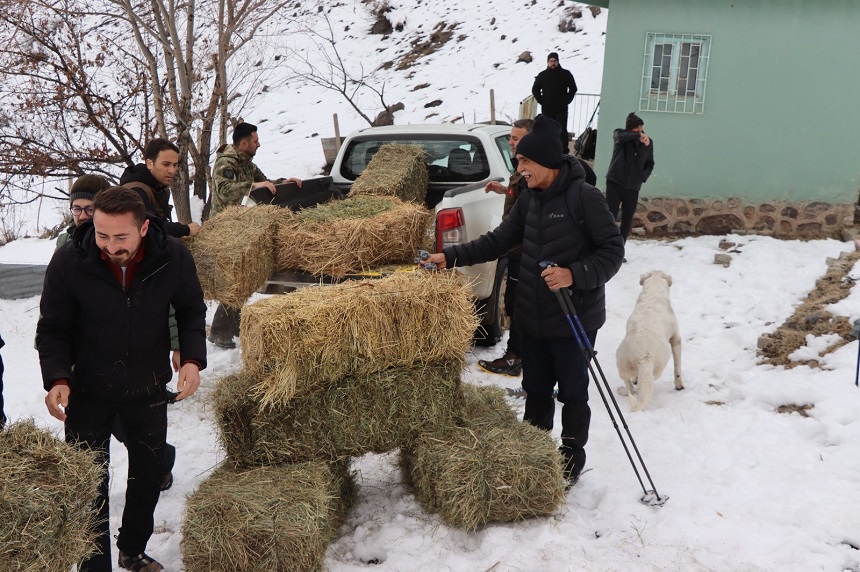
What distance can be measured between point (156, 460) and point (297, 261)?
7.92ft

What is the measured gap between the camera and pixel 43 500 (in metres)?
2.38

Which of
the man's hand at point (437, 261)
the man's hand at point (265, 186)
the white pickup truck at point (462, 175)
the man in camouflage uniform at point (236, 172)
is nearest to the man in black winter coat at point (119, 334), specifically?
the man's hand at point (437, 261)

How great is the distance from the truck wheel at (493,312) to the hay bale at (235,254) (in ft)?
6.70

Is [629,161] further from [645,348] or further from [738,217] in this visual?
[645,348]

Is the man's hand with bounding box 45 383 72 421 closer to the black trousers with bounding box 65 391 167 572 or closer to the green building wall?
the black trousers with bounding box 65 391 167 572

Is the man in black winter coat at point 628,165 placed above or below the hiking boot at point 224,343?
above

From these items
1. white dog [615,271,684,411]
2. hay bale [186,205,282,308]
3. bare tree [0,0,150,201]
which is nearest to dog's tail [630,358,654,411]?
white dog [615,271,684,411]

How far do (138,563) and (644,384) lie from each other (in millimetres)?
3659

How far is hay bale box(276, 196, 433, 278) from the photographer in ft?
17.7

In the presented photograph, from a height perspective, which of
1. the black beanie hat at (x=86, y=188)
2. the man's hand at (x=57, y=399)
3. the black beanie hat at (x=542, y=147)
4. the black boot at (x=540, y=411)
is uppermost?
the black beanie hat at (x=542, y=147)

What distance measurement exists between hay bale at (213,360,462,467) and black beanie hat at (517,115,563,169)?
4.23 feet

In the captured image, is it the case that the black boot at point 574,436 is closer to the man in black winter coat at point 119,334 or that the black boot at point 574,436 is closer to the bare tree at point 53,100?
the man in black winter coat at point 119,334

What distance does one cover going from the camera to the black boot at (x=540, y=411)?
436 cm

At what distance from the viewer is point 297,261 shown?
18.3 feet
